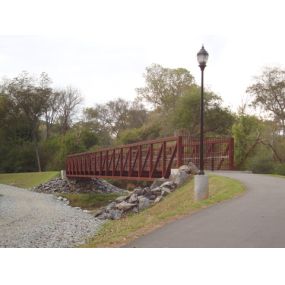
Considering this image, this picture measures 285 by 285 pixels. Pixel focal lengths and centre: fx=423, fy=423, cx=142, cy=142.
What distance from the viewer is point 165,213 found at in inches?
472

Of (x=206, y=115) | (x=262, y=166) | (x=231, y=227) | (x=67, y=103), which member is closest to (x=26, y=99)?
(x=67, y=103)

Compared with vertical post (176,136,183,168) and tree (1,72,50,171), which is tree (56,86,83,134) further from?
vertical post (176,136,183,168)

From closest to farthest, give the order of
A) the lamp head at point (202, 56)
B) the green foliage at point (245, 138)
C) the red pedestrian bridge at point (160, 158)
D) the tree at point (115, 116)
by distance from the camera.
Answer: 1. the lamp head at point (202, 56)
2. the red pedestrian bridge at point (160, 158)
3. the green foliage at point (245, 138)
4. the tree at point (115, 116)

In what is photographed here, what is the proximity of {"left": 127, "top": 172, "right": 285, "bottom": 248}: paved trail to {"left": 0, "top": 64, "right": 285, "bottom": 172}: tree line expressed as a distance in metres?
27.3

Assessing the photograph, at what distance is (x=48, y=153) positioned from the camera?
61094 millimetres

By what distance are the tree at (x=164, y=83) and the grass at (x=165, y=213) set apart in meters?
41.4

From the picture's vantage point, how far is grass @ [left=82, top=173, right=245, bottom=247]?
9.80m

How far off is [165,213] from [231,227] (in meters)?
3.21

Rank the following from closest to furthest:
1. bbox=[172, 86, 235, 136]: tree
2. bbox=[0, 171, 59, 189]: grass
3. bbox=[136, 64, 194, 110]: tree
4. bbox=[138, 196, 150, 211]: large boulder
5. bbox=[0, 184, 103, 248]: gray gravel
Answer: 1. bbox=[0, 184, 103, 248]: gray gravel
2. bbox=[138, 196, 150, 211]: large boulder
3. bbox=[0, 171, 59, 189]: grass
4. bbox=[172, 86, 235, 136]: tree
5. bbox=[136, 64, 194, 110]: tree

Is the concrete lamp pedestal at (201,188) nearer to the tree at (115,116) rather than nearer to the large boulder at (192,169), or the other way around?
the large boulder at (192,169)

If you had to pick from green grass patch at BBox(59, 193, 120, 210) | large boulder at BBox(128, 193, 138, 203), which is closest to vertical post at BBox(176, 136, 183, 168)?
A: large boulder at BBox(128, 193, 138, 203)

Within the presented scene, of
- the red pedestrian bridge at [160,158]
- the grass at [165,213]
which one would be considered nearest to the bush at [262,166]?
the red pedestrian bridge at [160,158]

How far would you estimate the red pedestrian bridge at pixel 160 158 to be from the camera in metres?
20.4

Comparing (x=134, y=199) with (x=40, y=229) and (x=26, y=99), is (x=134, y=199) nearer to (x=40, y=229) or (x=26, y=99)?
(x=40, y=229)
